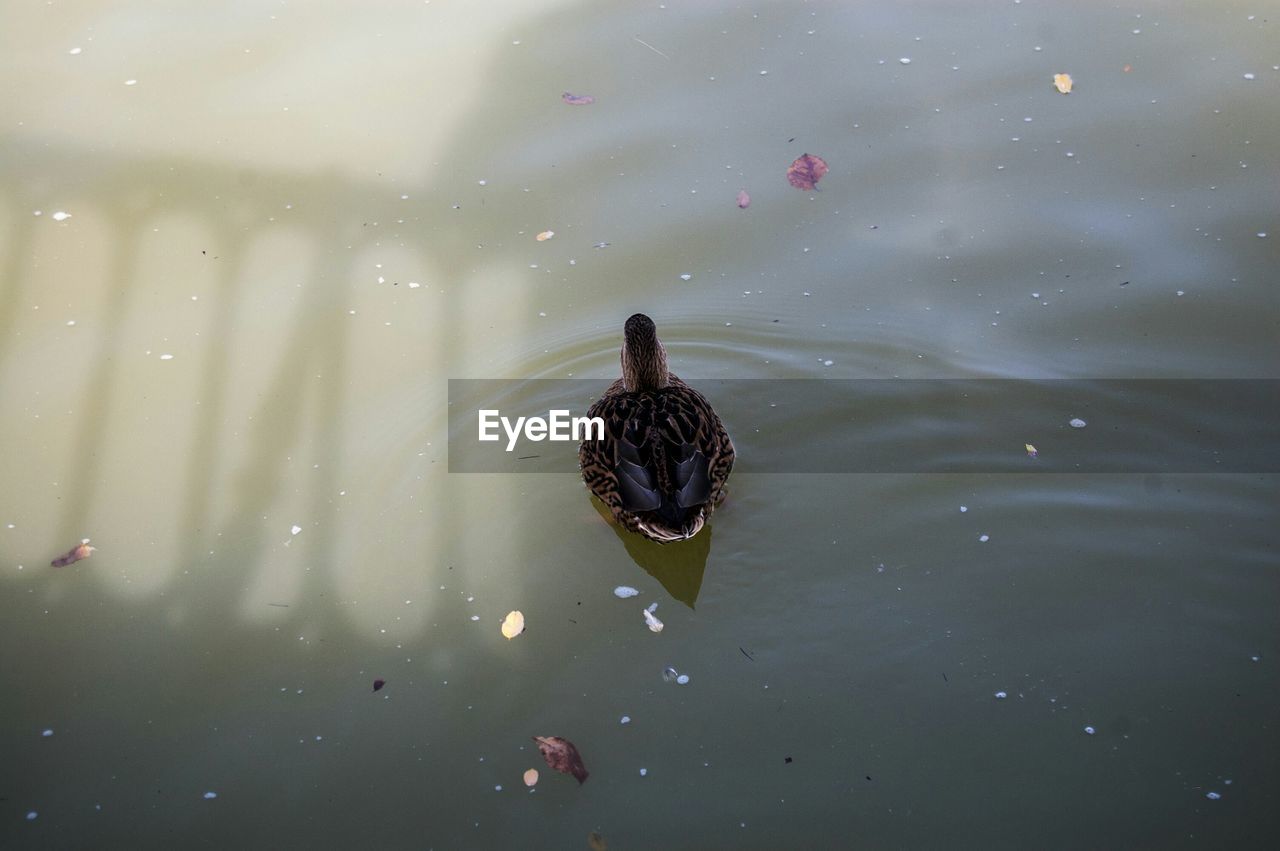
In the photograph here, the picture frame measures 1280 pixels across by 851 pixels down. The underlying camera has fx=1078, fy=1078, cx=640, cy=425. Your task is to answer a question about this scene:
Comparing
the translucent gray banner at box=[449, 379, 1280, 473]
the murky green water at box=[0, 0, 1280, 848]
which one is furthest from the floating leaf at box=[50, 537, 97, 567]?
the translucent gray banner at box=[449, 379, 1280, 473]

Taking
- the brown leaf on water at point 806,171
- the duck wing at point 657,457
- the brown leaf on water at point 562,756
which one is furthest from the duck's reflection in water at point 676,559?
the brown leaf on water at point 806,171

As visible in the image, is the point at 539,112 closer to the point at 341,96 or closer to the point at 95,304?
the point at 341,96

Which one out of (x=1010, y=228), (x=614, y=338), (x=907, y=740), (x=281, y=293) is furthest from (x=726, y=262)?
(x=907, y=740)

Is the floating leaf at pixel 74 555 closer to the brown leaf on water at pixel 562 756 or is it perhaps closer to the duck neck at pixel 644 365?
Answer: the brown leaf on water at pixel 562 756

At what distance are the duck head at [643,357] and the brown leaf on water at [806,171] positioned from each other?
5.19ft

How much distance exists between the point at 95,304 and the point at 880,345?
141 inches

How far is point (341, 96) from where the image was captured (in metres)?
6.00

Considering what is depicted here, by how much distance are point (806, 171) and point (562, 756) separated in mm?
3242

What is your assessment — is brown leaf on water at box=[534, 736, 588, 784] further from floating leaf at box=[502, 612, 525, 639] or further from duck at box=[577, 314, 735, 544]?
duck at box=[577, 314, 735, 544]

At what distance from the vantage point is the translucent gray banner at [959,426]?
4.04 meters

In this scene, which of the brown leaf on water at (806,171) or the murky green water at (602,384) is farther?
the brown leaf on water at (806,171)

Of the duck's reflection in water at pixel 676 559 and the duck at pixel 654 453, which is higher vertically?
the duck at pixel 654 453

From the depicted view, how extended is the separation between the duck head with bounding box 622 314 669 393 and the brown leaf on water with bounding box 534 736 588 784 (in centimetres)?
138

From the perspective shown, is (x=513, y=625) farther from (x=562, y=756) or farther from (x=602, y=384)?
(x=602, y=384)
